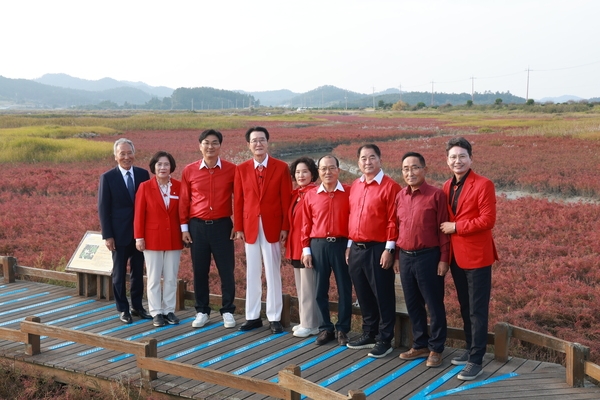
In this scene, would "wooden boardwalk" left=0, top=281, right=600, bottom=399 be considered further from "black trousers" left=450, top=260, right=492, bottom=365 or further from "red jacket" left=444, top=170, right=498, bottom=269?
"red jacket" left=444, top=170, right=498, bottom=269

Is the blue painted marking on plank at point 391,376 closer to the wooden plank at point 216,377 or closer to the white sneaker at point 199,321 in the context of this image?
the wooden plank at point 216,377

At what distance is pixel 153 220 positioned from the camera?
287 inches

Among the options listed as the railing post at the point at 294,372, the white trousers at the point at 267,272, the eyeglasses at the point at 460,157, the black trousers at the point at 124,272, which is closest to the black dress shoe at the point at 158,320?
the black trousers at the point at 124,272

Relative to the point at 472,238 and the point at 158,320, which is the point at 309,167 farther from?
the point at 158,320

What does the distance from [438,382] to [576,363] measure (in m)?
1.26

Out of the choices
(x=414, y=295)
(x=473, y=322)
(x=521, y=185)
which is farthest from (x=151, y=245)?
(x=521, y=185)

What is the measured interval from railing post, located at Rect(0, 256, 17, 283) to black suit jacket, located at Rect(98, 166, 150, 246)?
3.06 meters

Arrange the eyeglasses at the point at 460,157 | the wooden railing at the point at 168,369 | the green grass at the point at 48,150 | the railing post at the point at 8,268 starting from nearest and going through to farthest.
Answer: the wooden railing at the point at 168,369 < the eyeglasses at the point at 460,157 < the railing post at the point at 8,268 < the green grass at the point at 48,150

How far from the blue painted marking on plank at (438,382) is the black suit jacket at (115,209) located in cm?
409

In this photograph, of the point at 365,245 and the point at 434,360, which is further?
the point at 365,245

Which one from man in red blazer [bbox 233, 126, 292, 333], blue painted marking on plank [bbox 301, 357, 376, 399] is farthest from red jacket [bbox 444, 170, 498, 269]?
man in red blazer [bbox 233, 126, 292, 333]

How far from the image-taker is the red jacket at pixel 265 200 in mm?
6891

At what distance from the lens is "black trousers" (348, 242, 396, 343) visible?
609cm

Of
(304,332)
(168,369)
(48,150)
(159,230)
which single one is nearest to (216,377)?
(168,369)
